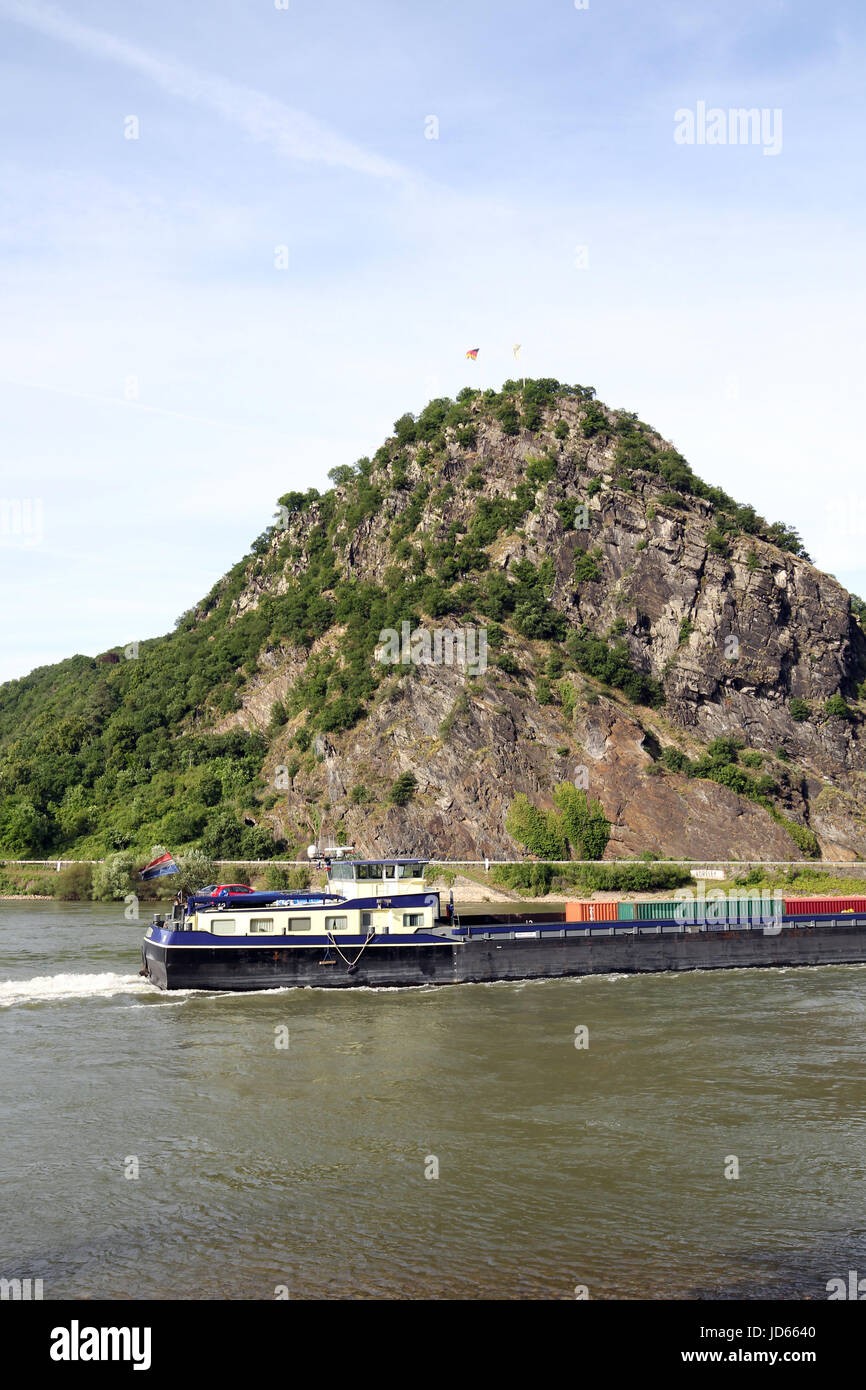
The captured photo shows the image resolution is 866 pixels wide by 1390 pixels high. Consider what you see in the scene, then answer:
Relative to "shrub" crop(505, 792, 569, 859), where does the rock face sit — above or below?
above

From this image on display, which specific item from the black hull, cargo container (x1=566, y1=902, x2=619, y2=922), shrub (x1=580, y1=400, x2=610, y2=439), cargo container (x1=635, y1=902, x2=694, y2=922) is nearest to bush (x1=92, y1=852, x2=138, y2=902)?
the black hull

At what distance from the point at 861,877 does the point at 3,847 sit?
108 meters

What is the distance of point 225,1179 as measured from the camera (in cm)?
2850

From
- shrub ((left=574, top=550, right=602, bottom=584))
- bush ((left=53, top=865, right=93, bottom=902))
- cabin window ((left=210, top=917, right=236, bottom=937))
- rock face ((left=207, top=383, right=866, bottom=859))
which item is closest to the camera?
cabin window ((left=210, top=917, right=236, bottom=937))

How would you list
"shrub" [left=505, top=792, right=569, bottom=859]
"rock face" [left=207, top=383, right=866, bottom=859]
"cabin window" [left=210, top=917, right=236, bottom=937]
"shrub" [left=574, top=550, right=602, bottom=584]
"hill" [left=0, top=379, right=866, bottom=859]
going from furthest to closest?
"shrub" [left=574, top=550, right=602, bottom=584], "hill" [left=0, top=379, right=866, bottom=859], "rock face" [left=207, top=383, right=866, bottom=859], "shrub" [left=505, top=792, right=569, bottom=859], "cabin window" [left=210, top=917, right=236, bottom=937]

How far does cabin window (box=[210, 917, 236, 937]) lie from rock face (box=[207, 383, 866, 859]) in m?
65.2

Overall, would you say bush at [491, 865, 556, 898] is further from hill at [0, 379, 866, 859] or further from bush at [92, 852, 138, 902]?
bush at [92, 852, 138, 902]

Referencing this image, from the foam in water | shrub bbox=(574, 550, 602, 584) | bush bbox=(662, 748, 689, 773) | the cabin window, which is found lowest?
the foam in water

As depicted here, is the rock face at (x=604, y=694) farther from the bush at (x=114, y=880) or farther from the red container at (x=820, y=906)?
the red container at (x=820, y=906)

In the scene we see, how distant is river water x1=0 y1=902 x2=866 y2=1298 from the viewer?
915 inches

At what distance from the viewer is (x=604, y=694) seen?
13975 cm

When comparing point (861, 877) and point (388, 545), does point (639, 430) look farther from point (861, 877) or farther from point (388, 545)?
point (861, 877)

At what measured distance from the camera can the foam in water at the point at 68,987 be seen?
5206cm

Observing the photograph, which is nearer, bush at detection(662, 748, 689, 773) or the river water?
the river water
